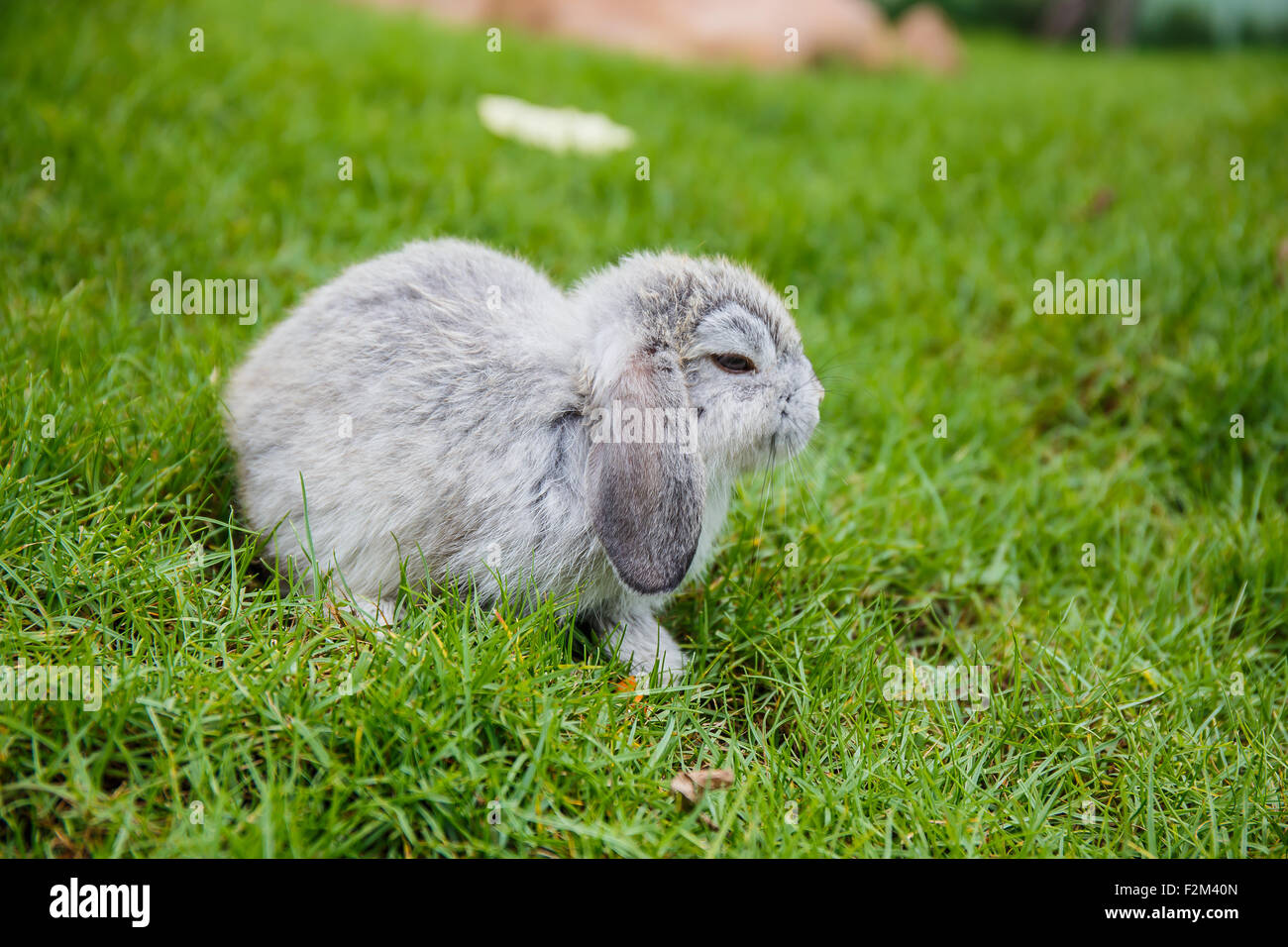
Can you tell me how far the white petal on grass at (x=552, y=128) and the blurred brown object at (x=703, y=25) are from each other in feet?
11.5

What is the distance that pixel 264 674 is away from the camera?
253cm

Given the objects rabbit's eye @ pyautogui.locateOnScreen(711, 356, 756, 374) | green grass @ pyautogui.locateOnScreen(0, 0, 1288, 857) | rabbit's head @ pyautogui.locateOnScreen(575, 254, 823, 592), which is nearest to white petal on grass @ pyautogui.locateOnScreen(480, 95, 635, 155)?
green grass @ pyautogui.locateOnScreen(0, 0, 1288, 857)

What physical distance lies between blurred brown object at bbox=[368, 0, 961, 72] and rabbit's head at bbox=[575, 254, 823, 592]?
7.35 m

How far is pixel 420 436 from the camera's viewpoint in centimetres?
298

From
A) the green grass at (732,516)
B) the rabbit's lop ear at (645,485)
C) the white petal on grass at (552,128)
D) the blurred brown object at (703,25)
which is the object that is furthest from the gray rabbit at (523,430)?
the blurred brown object at (703,25)

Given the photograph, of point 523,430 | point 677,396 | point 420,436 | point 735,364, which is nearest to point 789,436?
point 735,364

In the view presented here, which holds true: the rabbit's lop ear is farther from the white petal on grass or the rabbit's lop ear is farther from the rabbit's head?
the white petal on grass

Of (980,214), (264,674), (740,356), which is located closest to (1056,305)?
(980,214)

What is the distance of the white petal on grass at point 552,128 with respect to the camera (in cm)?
622

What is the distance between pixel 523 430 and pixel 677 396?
457 millimetres

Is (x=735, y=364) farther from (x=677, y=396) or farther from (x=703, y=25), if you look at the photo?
(x=703, y=25)
